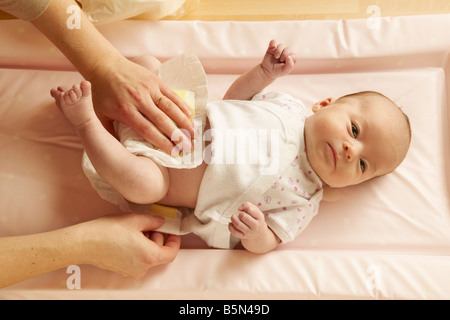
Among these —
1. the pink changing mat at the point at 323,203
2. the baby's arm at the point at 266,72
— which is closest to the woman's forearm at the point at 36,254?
the pink changing mat at the point at 323,203

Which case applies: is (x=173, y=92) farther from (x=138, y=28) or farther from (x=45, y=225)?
(x=45, y=225)

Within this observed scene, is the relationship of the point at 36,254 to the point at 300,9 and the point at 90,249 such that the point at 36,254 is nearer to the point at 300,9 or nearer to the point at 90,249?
the point at 90,249

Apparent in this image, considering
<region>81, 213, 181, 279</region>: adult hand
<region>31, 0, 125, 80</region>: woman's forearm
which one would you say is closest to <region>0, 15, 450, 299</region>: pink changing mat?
<region>81, 213, 181, 279</region>: adult hand

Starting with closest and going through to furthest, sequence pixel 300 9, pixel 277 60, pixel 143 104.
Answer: pixel 143 104, pixel 277 60, pixel 300 9

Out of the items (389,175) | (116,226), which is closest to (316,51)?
(389,175)

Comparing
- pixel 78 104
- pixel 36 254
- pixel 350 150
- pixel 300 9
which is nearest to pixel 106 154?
pixel 78 104

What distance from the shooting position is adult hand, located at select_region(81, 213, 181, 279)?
1008 mm

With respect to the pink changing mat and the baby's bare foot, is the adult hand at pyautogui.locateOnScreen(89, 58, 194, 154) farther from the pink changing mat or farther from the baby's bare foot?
the pink changing mat

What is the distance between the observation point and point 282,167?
1.11 m

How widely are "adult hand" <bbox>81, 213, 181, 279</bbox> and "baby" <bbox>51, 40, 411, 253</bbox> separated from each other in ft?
0.22

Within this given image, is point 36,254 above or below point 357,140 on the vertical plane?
below

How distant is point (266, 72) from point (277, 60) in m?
0.05

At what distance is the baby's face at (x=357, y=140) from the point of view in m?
1.08

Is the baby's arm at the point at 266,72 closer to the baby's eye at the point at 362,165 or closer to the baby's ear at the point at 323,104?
the baby's ear at the point at 323,104
